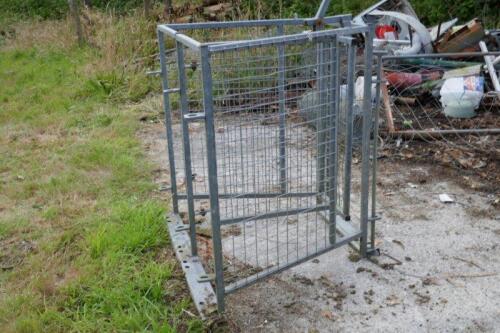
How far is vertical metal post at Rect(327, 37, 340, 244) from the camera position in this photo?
2.99 m

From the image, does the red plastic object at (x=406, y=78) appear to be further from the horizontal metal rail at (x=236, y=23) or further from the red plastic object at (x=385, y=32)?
the horizontal metal rail at (x=236, y=23)

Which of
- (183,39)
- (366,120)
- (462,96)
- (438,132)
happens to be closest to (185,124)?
(183,39)

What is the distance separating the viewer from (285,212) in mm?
3340

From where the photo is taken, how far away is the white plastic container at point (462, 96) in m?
5.73

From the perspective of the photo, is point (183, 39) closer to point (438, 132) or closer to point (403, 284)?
point (403, 284)

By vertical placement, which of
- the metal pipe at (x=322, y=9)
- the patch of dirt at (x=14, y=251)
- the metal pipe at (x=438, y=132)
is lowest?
the patch of dirt at (x=14, y=251)

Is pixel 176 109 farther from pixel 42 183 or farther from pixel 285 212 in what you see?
pixel 285 212

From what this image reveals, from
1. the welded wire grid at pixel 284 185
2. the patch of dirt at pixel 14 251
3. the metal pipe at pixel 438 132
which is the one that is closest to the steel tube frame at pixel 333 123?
the welded wire grid at pixel 284 185

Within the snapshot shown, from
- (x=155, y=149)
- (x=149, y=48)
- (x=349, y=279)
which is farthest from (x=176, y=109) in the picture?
(x=349, y=279)

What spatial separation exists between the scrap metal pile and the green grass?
227 centimetres

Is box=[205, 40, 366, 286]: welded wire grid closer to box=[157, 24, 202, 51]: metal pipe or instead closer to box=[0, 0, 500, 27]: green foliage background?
box=[157, 24, 202, 51]: metal pipe

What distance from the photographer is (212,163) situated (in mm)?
2531

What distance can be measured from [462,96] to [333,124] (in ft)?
10.6

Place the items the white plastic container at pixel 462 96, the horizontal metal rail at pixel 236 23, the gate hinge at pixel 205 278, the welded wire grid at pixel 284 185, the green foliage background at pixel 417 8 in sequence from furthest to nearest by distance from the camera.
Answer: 1. the green foliage background at pixel 417 8
2. the white plastic container at pixel 462 96
3. the horizontal metal rail at pixel 236 23
4. the welded wire grid at pixel 284 185
5. the gate hinge at pixel 205 278
